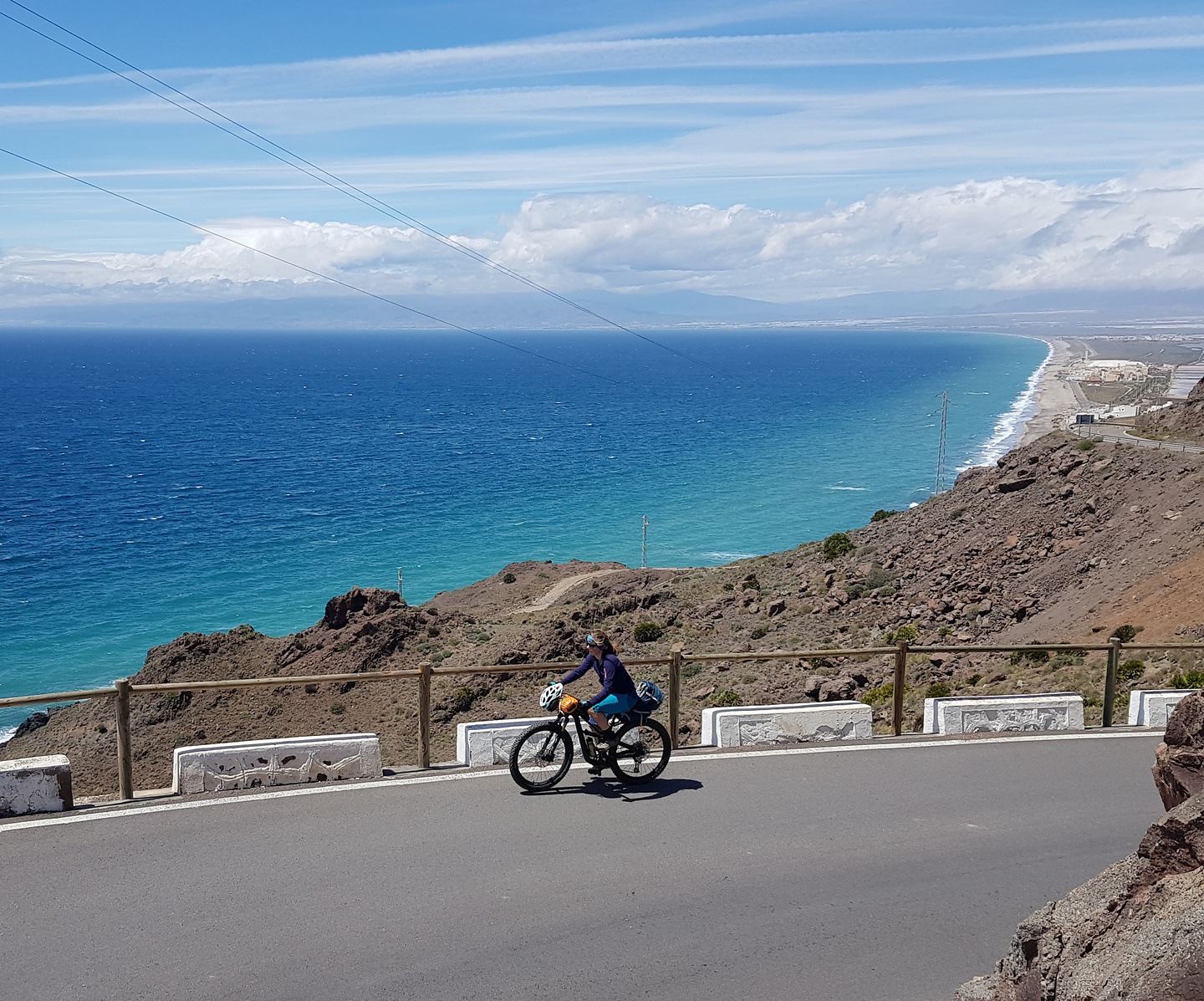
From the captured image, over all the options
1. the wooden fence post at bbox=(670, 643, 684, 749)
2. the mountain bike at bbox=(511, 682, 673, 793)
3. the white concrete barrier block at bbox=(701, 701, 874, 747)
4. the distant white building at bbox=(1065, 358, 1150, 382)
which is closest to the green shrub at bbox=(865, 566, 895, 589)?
the white concrete barrier block at bbox=(701, 701, 874, 747)

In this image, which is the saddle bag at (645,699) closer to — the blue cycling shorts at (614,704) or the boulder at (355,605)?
the blue cycling shorts at (614,704)

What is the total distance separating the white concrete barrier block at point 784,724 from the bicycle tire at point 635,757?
1392 mm

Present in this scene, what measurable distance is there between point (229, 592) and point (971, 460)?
65.6 metres

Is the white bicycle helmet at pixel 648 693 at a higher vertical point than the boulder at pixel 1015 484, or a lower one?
lower

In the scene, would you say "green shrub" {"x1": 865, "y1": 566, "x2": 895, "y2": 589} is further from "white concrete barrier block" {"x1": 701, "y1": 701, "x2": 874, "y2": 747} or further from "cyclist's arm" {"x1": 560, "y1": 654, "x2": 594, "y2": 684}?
"cyclist's arm" {"x1": 560, "y1": 654, "x2": 594, "y2": 684}

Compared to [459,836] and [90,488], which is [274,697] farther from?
[90,488]

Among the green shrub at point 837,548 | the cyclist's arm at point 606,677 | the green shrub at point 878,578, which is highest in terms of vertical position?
the green shrub at point 837,548

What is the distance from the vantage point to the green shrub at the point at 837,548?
138 feet

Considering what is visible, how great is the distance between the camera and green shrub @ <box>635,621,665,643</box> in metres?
33.3

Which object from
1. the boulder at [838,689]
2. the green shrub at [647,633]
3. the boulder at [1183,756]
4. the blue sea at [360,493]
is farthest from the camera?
the blue sea at [360,493]

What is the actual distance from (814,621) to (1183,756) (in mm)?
27958

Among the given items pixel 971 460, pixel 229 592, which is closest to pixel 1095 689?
pixel 229 592

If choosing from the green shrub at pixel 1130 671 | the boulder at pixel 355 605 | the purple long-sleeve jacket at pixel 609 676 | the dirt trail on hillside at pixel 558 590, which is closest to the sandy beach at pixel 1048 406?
the dirt trail on hillside at pixel 558 590

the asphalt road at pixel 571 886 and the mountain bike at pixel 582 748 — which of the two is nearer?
the asphalt road at pixel 571 886
